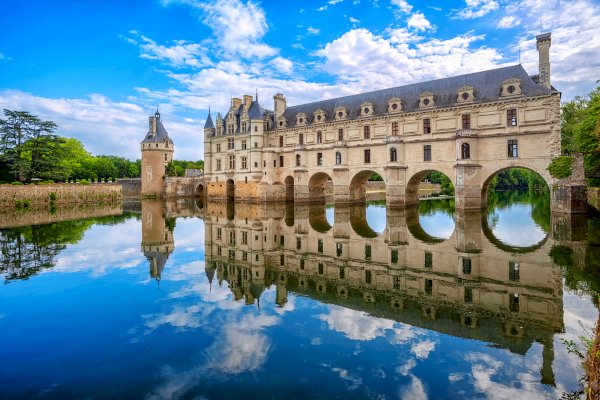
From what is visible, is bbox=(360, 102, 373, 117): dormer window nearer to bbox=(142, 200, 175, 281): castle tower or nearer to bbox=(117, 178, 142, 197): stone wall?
bbox=(142, 200, 175, 281): castle tower

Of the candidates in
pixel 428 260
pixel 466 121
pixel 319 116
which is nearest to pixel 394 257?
pixel 428 260

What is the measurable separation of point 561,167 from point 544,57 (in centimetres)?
876

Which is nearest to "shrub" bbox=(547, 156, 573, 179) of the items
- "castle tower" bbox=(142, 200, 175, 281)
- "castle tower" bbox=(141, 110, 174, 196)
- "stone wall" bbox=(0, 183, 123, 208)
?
"castle tower" bbox=(142, 200, 175, 281)

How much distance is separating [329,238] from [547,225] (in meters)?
13.2

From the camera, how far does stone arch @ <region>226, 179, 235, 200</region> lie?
47188 millimetres

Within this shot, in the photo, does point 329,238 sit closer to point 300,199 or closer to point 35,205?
point 300,199

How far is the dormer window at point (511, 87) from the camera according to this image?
26.4 metres

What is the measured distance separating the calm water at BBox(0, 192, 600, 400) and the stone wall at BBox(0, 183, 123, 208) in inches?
1034

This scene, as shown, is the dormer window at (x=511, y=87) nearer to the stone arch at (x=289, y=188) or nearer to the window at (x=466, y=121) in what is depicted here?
the window at (x=466, y=121)

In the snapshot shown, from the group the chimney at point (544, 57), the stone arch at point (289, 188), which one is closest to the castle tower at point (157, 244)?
the stone arch at point (289, 188)

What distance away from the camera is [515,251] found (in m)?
14.3

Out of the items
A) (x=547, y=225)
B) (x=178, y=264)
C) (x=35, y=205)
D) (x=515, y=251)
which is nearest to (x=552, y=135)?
(x=547, y=225)

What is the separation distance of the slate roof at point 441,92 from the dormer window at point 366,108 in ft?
1.91

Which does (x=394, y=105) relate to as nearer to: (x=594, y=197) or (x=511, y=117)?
(x=511, y=117)
